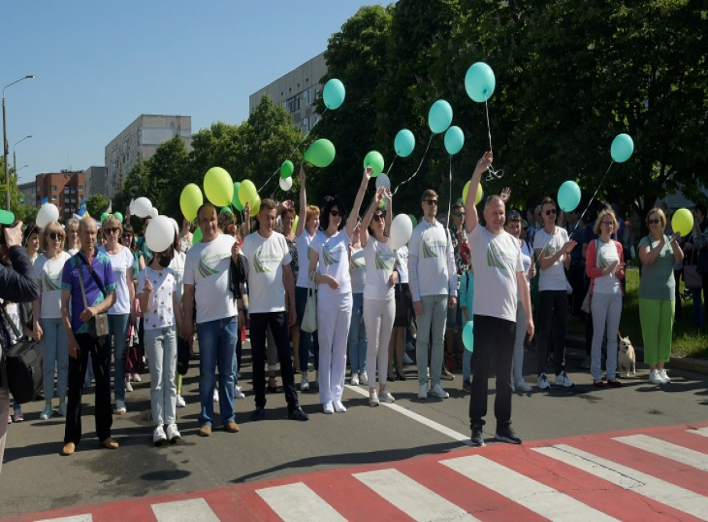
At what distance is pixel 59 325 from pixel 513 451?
17.0 feet

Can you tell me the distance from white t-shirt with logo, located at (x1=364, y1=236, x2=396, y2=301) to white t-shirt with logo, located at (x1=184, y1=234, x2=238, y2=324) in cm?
185

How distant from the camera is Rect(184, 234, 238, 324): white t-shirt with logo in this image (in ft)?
25.6

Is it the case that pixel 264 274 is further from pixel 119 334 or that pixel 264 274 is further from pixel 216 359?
pixel 119 334

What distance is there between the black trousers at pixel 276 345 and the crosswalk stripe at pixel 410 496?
2.21 m

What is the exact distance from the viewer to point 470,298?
1036cm

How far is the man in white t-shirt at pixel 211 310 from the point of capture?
780cm

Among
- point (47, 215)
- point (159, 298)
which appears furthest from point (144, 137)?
point (159, 298)

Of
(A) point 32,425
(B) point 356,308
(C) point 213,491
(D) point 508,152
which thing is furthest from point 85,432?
(D) point 508,152

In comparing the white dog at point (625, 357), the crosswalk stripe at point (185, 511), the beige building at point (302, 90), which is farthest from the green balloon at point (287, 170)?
the beige building at point (302, 90)

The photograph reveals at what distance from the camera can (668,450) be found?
704 cm

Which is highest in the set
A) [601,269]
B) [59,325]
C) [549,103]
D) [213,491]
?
[549,103]

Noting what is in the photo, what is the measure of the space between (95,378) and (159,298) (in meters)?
0.92

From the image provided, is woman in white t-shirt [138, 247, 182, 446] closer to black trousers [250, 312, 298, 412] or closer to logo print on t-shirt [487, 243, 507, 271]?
black trousers [250, 312, 298, 412]

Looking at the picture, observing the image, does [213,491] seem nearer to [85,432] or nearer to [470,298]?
[85,432]
